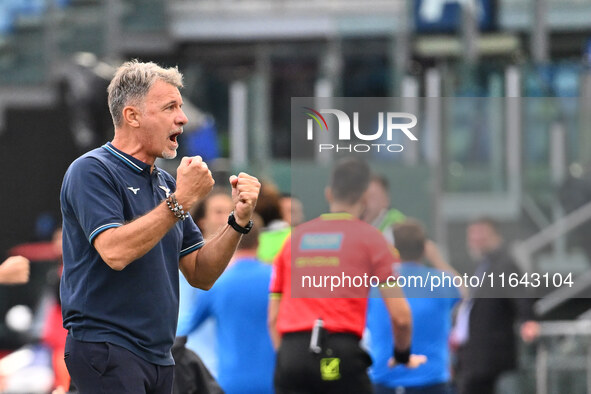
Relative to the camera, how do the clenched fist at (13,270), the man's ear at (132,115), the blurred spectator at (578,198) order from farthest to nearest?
the blurred spectator at (578,198)
the clenched fist at (13,270)
the man's ear at (132,115)

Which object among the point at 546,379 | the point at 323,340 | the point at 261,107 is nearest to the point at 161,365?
the point at 323,340

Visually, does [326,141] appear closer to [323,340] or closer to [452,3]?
[323,340]

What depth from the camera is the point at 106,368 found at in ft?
14.5

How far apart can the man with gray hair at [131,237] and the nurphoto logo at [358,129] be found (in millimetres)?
2165

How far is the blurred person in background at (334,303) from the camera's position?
6.85 meters

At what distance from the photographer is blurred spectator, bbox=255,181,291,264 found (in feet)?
26.7

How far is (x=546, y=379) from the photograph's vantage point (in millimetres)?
11555

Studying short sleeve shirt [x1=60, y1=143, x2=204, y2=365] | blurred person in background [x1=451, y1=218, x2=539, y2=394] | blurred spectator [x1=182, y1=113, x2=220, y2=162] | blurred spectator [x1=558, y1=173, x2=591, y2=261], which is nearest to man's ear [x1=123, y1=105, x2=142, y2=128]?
short sleeve shirt [x1=60, y1=143, x2=204, y2=365]

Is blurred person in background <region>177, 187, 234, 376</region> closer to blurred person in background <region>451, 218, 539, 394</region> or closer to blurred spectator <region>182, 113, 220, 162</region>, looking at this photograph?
blurred person in background <region>451, 218, 539, 394</region>

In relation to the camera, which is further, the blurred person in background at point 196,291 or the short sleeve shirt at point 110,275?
the blurred person in background at point 196,291

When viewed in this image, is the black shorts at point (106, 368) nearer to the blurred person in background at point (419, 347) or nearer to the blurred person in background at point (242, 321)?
the blurred person in background at point (242, 321)

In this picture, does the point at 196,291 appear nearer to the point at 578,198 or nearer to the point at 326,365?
the point at 326,365

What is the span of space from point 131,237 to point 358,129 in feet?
9.29

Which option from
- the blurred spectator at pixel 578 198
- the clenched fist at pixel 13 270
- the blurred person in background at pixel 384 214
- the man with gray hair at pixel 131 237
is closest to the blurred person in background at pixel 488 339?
the blurred spectator at pixel 578 198
